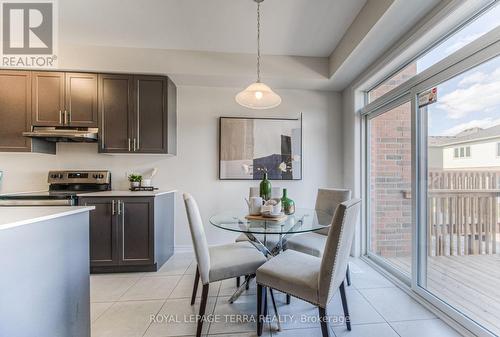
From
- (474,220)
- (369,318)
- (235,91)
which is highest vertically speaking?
(235,91)

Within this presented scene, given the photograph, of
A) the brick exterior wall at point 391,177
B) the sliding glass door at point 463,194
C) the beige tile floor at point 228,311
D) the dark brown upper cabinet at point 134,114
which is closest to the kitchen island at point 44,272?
the beige tile floor at point 228,311

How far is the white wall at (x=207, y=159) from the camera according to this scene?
3.00 meters

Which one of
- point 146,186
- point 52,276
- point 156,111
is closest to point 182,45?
point 156,111

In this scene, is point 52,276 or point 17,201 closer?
point 52,276

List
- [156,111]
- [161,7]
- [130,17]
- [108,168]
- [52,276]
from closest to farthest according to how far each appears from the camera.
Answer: [52,276] < [161,7] < [130,17] < [156,111] < [108,168]

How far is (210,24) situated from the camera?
2.35 m

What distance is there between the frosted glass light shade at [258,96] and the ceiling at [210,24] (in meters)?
0.84

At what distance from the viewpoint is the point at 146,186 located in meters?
2.98

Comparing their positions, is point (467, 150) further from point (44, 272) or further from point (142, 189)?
point (142, 189)

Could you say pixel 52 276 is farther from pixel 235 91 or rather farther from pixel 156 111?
pixel 235 91

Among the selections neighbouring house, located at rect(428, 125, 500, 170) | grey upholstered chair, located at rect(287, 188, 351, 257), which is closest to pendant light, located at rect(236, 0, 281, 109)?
→ grey upholstered chair, located at rect(287, 188, 351, 257)

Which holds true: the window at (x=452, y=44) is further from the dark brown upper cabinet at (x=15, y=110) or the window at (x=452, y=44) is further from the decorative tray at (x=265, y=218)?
the dark brown upper cabinet at (x=15, y=110)

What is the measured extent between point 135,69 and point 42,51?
112 cm

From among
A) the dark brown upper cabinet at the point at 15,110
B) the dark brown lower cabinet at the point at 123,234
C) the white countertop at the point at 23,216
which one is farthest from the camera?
the dark brown upper cabinet at the point at 15,110
